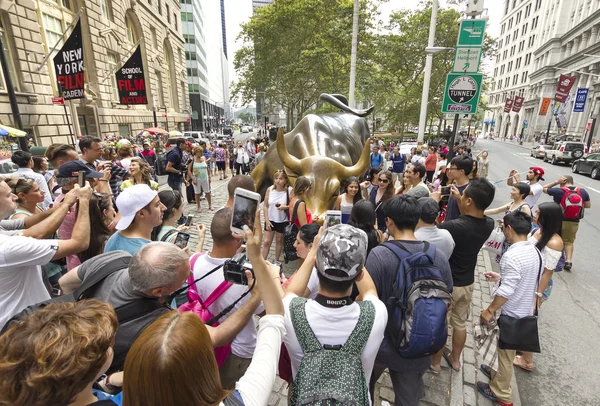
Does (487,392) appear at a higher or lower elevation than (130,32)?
lower

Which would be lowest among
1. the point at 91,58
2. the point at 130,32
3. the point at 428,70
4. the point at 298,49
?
the point at 428,70

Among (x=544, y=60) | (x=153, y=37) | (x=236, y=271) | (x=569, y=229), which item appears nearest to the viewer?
(x=236, y=271)

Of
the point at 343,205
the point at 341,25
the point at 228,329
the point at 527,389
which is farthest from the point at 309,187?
the point at 341,25

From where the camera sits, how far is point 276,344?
1.48 meters

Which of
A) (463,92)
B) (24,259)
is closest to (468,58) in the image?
(463,92)

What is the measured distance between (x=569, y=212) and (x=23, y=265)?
7766mm

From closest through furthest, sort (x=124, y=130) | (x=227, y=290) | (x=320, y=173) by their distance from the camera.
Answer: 1. (x=227, y=290)
2. (x=320, y=173)
3. (x=124, y=130)

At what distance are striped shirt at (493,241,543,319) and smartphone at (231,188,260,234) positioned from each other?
2.48m

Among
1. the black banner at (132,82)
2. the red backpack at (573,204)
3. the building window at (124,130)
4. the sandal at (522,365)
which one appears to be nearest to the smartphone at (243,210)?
the sandal at (522,365)

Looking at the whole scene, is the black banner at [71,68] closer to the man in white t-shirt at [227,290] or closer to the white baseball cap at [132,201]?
the white baseball cap at [132,201]

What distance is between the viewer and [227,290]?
2.14 m

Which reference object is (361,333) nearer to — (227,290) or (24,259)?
(227,290)

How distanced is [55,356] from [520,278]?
133 inches

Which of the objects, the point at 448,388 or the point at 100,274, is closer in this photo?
the point at 100,274
